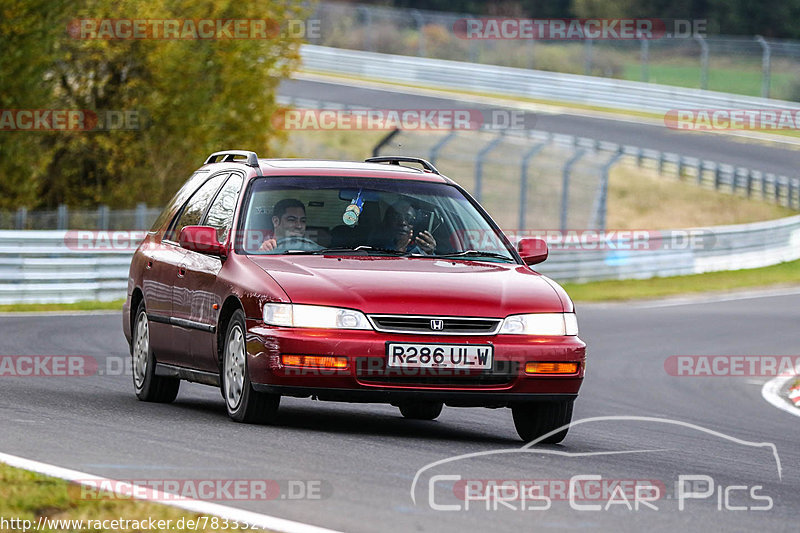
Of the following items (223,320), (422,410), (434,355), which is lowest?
(422,410)

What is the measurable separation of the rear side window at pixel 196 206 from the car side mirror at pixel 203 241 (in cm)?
84

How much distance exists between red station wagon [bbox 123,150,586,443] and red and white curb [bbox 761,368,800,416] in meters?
4.14

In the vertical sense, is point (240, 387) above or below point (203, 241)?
below

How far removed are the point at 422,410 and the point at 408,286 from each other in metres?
2.28

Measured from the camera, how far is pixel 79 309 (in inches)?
786

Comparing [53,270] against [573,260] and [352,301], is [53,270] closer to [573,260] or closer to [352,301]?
[573,260]

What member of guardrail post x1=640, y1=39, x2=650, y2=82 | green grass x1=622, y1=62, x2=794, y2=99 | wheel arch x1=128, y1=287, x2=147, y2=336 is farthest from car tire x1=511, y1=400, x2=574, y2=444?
green grass x1=622, y1=62, x2=794, y2=99

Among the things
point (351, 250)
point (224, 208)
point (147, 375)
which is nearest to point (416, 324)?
point (351, 250)

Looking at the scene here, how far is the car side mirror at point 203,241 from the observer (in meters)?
9.08

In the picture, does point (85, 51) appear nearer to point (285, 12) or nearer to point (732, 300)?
point (285, 12)

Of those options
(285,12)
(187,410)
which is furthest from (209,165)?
(285,12)

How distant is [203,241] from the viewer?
9078 mm

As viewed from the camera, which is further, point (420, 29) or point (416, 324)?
point (420, 29)

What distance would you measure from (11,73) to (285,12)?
29.5ft
